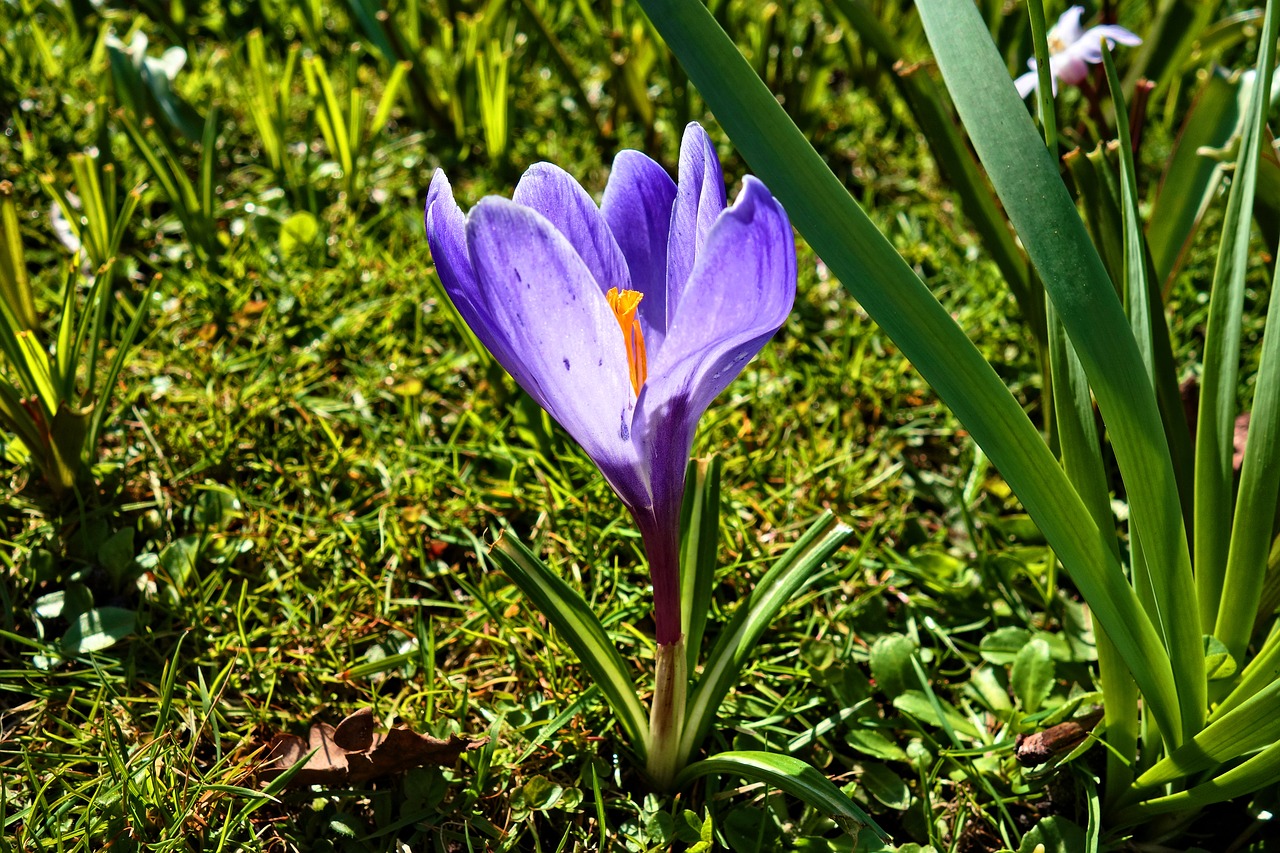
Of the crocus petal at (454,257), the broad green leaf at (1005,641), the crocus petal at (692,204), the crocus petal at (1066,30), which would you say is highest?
the crocus petal at (454,257)

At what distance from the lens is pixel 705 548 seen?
1.29 metres

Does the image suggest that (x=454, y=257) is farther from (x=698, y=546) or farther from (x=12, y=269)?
(x=12, y=269)

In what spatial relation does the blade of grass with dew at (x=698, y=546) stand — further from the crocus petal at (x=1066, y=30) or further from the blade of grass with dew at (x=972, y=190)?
the crocus petal at (x=1066, y=30)

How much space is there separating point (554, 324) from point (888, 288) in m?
0.32

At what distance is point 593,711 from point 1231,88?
4.80ft

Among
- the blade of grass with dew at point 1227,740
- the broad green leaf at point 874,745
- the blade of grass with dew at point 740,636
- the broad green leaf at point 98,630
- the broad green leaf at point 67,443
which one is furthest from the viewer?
the broad green leaf at point 67,443

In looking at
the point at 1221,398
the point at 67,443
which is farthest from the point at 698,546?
Result: the point at 67,443

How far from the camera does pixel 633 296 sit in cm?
91

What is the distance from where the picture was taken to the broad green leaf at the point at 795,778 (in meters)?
1.10

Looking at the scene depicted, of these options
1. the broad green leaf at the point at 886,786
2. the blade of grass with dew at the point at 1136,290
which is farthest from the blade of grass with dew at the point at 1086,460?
the broad green leaf at the point at 886,786

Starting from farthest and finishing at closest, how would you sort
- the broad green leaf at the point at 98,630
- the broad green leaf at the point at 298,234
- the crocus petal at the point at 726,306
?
the broad green leaf at the point at 298,234
the broad green leaf at the point at 98,630
the crocus petal at the point at 726,306

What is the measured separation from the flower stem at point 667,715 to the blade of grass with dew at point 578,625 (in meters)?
0.03

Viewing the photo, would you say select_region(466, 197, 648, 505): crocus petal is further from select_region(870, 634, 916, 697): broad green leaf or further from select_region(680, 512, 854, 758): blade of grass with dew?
select_region(870, 634, 916, 697): broad green leaf

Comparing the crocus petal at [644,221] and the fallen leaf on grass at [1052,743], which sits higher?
the crocus petal at [644,221]
